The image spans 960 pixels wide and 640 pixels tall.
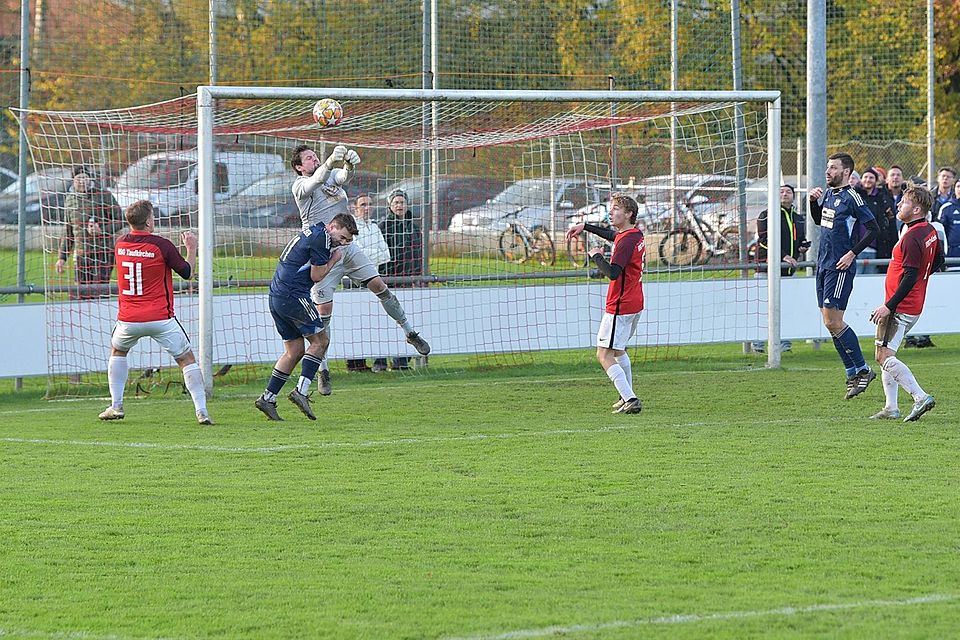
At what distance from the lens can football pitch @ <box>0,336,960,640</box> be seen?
5512mm

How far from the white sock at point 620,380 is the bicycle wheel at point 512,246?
5317 mm

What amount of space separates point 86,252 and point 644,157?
861cm

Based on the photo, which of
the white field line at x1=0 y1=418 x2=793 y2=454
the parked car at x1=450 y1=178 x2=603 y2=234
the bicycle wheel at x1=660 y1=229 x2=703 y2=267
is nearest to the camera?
the white field line at x1=0 y1=418 x2=793 y2=454

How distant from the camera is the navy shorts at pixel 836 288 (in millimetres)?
12328

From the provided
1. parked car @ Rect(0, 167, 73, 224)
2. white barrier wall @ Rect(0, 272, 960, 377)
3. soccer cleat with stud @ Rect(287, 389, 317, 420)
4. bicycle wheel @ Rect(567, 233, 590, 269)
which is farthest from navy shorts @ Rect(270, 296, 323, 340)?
bicycle wheel @ Rect(567, 233, 590, 269)

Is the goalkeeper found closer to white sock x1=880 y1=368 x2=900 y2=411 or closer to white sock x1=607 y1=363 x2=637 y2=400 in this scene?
white sock x1=607 y1=363 x2=637 y2=400

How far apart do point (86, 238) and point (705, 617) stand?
10.2 m

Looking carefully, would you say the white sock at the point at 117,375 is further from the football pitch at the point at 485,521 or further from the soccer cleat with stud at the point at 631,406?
the soccer cleat with stud at the point at 631,406

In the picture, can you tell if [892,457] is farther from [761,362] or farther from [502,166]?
[502,166]

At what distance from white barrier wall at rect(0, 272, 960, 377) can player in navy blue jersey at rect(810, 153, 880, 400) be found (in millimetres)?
3222

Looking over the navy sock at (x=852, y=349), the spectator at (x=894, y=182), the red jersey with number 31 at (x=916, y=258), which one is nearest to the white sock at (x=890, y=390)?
the red jersey with number 31 at (x=916, y=258)

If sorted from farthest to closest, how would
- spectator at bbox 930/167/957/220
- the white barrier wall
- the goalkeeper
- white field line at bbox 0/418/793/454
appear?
1. spectator at bbox 930/167/957/220
2. the white barrier wall
3. the goalkeeper
4. white field line at bbox 0/418/793/454

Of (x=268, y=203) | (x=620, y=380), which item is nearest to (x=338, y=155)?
(x=620, y=380)

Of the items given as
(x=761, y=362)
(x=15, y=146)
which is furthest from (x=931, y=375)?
(x=15, y=146)
